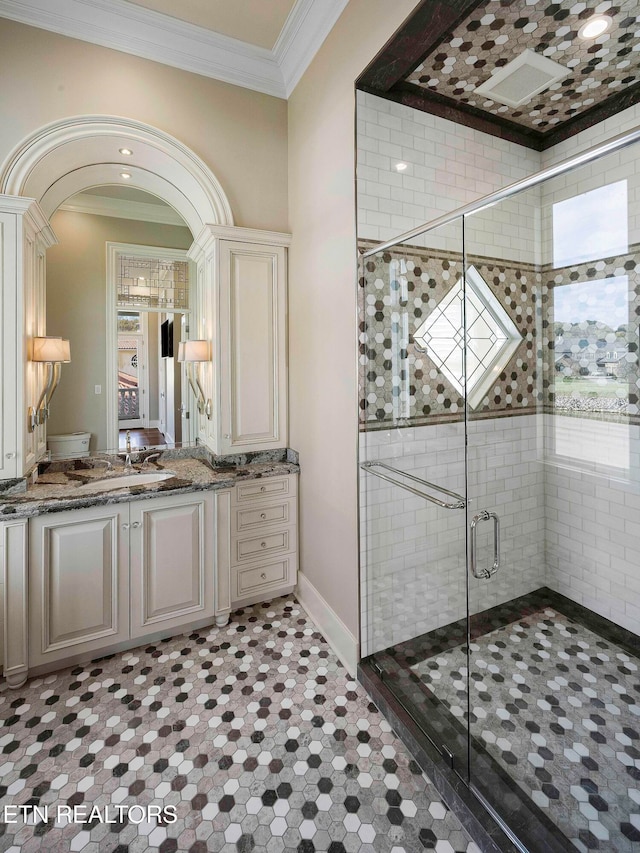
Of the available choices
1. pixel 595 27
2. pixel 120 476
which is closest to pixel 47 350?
pixel 120 476

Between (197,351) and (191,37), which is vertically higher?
(191,37)

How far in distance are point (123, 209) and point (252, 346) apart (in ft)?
4.31

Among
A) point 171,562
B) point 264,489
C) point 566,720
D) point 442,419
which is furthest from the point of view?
point 264,489

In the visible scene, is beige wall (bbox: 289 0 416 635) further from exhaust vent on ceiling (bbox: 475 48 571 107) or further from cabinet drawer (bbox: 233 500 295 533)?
exhaust vent on ceiling (bbox: 475 48 571 107)

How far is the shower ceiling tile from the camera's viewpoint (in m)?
1.69

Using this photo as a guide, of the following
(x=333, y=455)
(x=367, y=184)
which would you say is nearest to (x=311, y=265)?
(x=367, y=184)

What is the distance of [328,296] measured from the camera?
2289 mm

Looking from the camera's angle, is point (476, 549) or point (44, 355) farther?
point (44, 355)

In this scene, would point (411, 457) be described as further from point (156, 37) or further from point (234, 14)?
point (156, 37)

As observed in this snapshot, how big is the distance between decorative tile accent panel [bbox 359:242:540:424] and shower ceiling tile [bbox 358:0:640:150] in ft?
2.71

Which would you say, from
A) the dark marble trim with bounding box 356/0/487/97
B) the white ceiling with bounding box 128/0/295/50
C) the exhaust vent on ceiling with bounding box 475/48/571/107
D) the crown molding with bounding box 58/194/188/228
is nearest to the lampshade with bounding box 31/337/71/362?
the crown molding with bounding box 58/194/188/228

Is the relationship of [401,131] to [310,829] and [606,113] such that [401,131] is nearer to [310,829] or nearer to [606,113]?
[606,113]


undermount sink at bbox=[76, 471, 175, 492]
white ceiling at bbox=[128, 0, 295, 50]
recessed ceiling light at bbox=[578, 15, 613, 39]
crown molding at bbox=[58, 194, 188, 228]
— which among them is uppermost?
white ceiling at bbox=[128, 0, 295, 50]

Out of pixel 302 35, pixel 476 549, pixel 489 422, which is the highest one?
pixel 302 35
